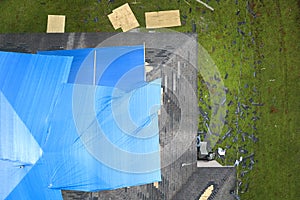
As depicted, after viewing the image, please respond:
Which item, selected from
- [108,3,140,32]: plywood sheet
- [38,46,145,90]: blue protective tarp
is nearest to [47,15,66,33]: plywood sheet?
[108,3,140,32]: plywood sheet

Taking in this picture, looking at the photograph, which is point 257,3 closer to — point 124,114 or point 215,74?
point 215,74

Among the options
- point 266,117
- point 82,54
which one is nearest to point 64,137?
point 82,54

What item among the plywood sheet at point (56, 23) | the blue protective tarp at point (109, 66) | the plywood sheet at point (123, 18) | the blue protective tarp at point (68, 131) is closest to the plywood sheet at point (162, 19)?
the plywood sheet at point (123, 18)

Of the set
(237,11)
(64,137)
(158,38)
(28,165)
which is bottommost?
(28,165)

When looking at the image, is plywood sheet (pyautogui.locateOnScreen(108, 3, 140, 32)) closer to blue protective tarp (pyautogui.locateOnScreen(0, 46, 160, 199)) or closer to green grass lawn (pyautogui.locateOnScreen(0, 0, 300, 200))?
green grass lawn (pyautogui.locateOnScreen(0, 0, 300, 200))

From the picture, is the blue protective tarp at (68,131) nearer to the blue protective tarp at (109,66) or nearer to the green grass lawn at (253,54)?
the blue protective tarp at (109,66)
